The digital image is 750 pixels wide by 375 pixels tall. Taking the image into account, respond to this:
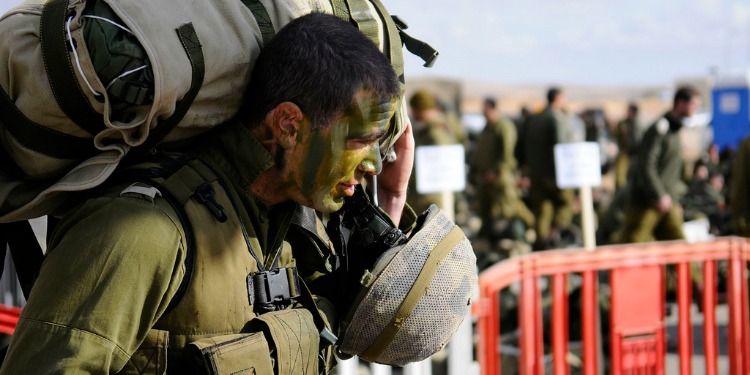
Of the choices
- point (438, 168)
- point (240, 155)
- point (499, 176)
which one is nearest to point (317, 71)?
point (240, 155)

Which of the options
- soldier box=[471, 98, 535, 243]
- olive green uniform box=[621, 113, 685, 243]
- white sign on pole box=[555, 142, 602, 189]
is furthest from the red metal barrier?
soldier box=[471, 98, 535, 243]

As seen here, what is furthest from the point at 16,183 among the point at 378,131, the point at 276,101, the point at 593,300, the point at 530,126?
the point at 530,126

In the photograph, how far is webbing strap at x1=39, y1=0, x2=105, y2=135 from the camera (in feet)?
5.56

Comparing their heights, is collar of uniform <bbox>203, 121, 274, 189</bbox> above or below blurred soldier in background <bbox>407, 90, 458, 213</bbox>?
above

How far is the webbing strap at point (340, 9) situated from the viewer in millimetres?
2109

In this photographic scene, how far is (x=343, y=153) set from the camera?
191 centimetres

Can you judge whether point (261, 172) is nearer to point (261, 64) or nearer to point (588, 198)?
point (261, 64)

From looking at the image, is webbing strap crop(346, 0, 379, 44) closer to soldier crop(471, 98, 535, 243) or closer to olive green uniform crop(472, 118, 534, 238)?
soldier crop(471, 98, 535, 243)

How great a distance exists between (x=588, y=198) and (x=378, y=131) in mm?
5880

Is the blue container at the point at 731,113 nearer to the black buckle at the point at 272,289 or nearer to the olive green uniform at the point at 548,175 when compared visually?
the olive green uniform at the point at 548,175

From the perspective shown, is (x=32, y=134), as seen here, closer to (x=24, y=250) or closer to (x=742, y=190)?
(x=24, y=250)

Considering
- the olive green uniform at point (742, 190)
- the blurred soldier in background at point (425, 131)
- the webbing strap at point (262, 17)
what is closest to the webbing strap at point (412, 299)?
the webbing strap at point (262, 17)

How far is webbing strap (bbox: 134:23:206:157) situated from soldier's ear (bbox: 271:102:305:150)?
172 millimetres

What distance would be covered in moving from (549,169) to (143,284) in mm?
9925
